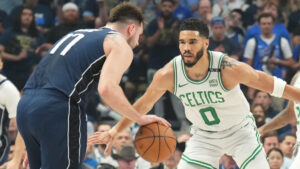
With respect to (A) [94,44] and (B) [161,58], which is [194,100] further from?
(B) [161,58]

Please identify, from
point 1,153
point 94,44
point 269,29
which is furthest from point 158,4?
point 94,44

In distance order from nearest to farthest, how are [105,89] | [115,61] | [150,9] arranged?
[105,89] < [115,61] < [150,9]

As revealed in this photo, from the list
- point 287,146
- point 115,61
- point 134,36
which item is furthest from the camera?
point 287,146

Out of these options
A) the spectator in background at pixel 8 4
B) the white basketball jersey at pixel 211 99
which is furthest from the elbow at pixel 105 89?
the spectator in background at pixel 8 4

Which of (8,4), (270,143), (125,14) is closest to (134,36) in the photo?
(125,14)

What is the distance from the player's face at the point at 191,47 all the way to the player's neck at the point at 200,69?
8 cm

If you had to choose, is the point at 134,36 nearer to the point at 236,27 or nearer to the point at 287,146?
the point at 287,146

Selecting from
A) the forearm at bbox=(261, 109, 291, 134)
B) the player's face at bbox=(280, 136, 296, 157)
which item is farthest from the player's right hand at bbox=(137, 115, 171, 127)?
the player's face at bbox=(280, 136, 296, 157)

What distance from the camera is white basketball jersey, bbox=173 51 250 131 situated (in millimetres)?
6309

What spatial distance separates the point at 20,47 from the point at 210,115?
5895 millimetres

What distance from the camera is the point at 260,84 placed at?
617 centimetres

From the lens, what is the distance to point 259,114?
10.3 m

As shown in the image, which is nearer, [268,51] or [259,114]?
[259,114]

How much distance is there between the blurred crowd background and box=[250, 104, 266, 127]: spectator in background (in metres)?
0.02
